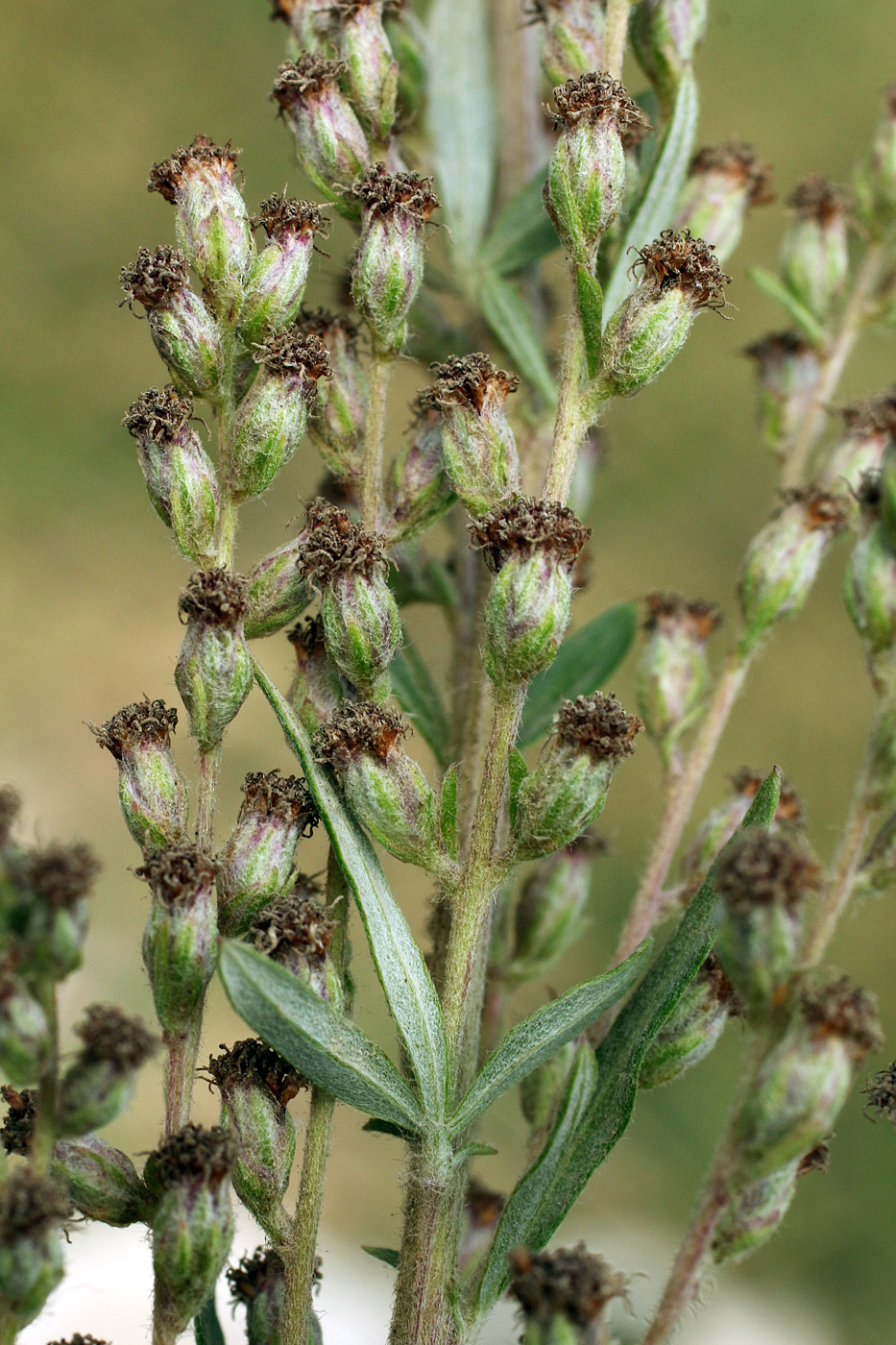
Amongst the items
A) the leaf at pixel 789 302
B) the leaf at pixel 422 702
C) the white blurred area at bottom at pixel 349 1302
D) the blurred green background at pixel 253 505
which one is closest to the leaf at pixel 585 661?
the leaf at pixel 422 702

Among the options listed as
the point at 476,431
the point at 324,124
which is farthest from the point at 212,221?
the point at 476,431

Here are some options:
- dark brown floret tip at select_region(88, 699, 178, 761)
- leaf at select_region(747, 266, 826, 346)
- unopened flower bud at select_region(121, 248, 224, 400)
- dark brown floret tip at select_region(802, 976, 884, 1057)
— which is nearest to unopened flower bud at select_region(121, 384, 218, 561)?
unopened flower bud at select_region(121, 248, 224, 400)

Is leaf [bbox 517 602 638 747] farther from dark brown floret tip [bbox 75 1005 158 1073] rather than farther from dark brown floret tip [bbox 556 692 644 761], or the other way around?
dark brown floret tip [bbox 75 1005 158 1073]

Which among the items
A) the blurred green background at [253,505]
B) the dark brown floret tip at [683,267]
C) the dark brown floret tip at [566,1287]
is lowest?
the dark brown floret tip at [566,1287]

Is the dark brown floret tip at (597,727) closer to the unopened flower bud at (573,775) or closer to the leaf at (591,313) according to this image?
the unopened flower bud at (573,775)

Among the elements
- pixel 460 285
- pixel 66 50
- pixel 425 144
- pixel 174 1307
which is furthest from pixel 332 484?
pixel 66 50

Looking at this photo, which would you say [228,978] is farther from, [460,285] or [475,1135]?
[460,285]

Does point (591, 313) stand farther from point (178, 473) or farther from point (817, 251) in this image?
point (817, 251)
